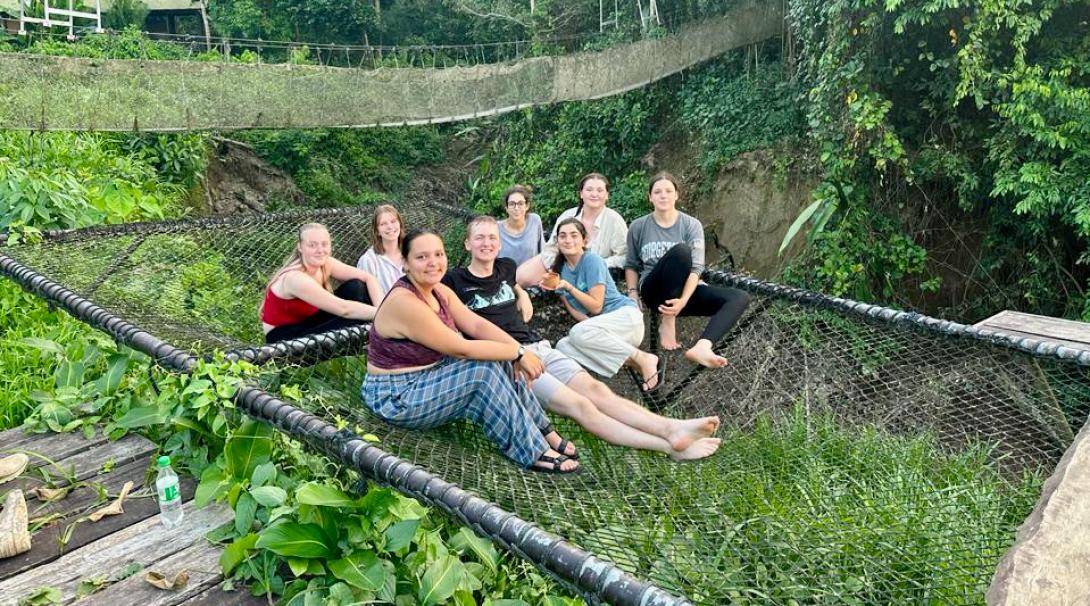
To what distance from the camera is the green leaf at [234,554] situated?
1.57 metres

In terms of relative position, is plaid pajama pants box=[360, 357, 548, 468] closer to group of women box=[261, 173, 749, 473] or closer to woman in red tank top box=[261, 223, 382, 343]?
group of women box=[261, 173, 749, 473]

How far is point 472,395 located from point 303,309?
1.07 metres

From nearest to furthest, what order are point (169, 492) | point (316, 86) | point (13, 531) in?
point (13, 531), point (169, 492), point (316, 86)

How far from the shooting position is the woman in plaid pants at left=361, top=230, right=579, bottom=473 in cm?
202

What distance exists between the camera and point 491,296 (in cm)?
253

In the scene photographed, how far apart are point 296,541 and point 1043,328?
279cm

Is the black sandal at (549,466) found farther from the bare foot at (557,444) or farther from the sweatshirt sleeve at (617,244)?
the sweatshirt sleeve at (617,244)

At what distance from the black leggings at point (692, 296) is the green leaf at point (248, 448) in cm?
175

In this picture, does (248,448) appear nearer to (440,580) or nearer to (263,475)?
(263,475)

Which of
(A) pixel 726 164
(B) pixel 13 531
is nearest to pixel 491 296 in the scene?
(B) pixel 13 531

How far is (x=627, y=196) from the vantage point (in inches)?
290

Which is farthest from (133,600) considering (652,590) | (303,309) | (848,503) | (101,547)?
(848,503)

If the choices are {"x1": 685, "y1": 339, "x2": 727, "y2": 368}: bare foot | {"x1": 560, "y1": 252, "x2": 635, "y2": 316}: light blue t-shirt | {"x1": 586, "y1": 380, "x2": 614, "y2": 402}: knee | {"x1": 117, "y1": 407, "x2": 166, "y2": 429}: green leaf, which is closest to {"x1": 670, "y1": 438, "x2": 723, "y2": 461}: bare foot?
{"x1": 586, "y1": 380, "x2": 614, "y2": 402}: knee

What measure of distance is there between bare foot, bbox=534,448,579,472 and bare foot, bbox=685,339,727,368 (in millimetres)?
959
